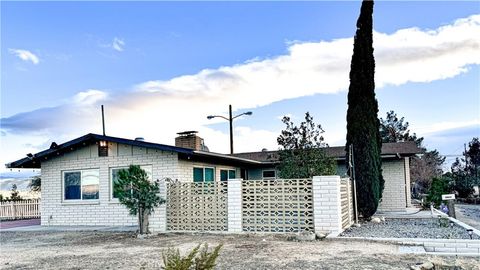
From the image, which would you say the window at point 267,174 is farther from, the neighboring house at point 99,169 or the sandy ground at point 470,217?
the sandy ground at point 470,217

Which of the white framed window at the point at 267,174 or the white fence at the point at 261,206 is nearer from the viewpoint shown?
the white fence at the point at 261,206

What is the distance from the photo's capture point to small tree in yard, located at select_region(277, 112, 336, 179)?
13602 mm

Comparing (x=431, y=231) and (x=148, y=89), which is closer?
(x=431, y=231)

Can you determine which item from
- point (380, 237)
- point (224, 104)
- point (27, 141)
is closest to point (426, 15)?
point (380, 237)

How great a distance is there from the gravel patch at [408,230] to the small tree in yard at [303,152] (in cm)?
226

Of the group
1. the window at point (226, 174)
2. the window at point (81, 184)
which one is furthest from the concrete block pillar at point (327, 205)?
the window at point (81, 184)

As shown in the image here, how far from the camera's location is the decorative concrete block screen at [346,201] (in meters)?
11.1

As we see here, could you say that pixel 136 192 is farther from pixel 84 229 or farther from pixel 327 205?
pixel 327 205

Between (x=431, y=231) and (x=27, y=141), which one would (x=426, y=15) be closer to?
(x=431, y=231)

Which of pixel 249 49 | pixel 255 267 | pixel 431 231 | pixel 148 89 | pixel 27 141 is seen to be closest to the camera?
pixel 255 267

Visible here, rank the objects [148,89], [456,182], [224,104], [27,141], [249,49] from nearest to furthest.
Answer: [249,49] → [148,89] → [27,141] → [224,104] → [456,182]

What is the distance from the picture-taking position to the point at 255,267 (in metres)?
6.58

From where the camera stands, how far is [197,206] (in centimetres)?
1179

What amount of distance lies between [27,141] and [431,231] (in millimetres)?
20166
